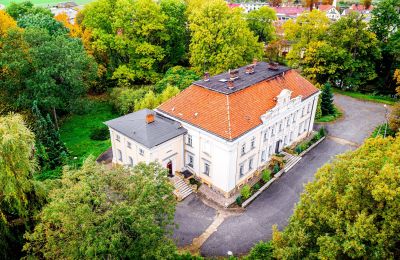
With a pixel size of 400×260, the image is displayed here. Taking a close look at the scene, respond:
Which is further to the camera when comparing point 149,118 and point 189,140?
point 189,140

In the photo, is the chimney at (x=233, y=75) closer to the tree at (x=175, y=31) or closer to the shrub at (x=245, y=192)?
the shrub at (x=245, y=192)

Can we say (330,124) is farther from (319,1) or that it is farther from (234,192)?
(319,1)

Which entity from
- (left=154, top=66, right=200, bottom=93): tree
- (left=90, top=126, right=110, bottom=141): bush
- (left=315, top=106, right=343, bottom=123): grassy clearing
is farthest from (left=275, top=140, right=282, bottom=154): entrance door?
(left=90, top=126, right=110, bottom=141): bush

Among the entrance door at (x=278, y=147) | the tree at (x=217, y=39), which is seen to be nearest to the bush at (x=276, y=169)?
the entrance door at (x=278, y=147)

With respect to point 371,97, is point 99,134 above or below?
below

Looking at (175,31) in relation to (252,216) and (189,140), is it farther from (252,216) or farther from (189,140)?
(252,216)

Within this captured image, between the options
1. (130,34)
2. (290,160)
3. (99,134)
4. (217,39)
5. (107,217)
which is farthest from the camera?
(130,34)

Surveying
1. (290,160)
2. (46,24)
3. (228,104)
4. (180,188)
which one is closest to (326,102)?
(290,160)
